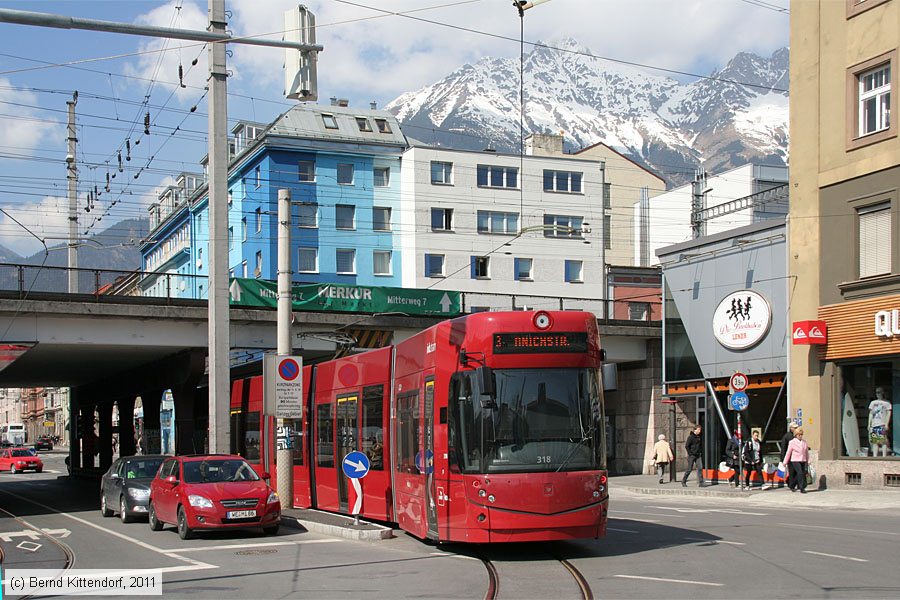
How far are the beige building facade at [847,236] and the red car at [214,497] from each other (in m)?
16.2

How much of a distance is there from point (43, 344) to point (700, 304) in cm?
2077

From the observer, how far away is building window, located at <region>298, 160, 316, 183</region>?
69.6 meters

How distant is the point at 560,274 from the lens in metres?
75.4

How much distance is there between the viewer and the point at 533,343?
590 inches

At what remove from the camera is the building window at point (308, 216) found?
68.7 m

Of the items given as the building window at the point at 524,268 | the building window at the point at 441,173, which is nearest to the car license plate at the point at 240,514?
the building window at the point at 441,173

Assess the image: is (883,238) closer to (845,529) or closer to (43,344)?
(845,529)

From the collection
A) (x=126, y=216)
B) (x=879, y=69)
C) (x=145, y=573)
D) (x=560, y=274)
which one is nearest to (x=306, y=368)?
(x=145, y=573)

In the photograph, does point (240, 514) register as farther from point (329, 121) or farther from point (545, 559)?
point (329, 121)

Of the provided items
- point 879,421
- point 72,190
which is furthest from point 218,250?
point 72,190

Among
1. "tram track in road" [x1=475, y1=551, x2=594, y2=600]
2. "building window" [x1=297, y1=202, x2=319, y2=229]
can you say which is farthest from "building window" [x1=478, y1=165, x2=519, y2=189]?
"tram track in road" [x1=475, y1=551, x2=594, y2=600]

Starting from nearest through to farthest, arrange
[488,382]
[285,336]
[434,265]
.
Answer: [488,382] → [285,336] → [434,265]

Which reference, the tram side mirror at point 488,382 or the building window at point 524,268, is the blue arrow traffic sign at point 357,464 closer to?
the tram side mirror at point 488,382

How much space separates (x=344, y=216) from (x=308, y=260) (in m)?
3.84
